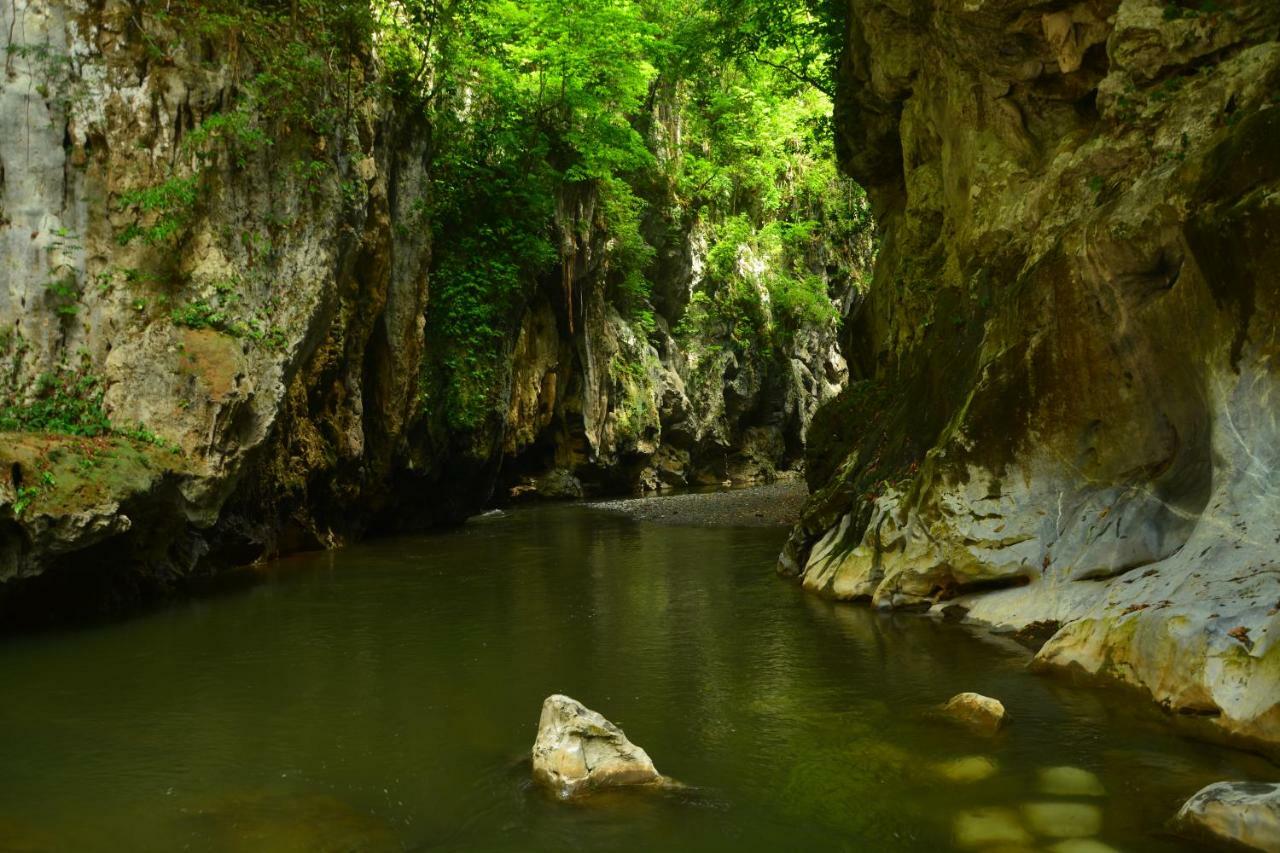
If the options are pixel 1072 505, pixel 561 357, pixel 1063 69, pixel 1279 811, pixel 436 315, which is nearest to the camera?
pixel 1279 811

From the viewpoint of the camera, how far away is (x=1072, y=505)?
1076 centimetres

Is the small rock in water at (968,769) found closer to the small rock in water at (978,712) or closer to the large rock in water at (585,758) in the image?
the small rock in water at (978,712)

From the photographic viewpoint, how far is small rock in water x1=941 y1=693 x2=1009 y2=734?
23.5ft

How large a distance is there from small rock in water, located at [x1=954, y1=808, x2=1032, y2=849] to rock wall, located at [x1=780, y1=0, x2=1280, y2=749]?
2060 millimetres

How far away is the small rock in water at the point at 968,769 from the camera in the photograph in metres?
6.20

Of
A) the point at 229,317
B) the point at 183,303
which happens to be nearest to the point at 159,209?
the point at 183,303

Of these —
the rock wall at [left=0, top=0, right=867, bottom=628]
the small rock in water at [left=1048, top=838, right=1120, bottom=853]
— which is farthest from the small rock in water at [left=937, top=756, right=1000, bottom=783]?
the rock wall at [left=0, top=0, right=867, bottom=628]

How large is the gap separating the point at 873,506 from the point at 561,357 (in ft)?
62.6

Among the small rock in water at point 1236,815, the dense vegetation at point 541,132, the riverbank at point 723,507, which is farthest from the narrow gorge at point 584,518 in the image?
the riverbank at point 723,507

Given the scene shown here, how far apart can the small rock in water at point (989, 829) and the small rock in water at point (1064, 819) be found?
9 cm

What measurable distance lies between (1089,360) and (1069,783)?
5.92 m

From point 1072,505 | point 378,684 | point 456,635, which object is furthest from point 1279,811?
point 456,635

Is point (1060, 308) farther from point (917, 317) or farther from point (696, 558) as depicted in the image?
point (696, 558)

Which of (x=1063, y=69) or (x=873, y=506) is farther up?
(x=1063, y=69)
